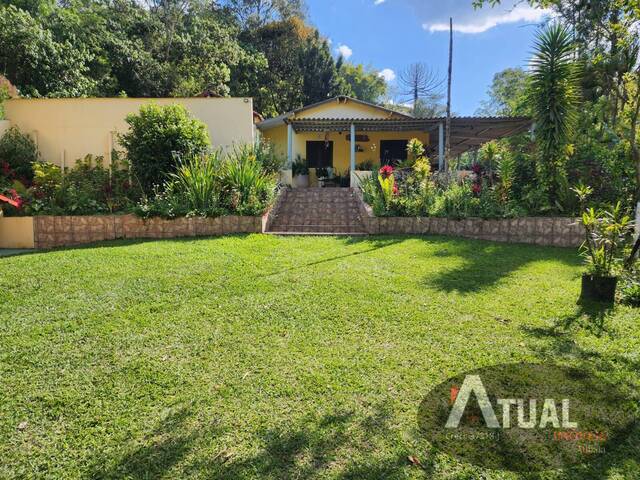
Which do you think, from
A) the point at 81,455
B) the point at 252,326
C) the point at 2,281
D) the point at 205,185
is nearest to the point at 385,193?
the point at 205,185

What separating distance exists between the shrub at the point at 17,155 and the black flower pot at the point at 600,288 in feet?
43.3

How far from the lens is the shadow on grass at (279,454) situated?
86.4 inches

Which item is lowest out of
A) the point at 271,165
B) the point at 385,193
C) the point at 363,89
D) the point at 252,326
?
the point at 252,326

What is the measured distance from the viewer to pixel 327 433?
2.52 m

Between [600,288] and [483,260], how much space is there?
2142 millimetres

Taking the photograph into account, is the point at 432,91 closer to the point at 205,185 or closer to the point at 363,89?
the point at 363,89

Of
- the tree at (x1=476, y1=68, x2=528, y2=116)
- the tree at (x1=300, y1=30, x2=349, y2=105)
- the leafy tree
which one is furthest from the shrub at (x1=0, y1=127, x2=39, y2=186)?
the tree at (x1=476, y1=68, x2=528, y2=116)

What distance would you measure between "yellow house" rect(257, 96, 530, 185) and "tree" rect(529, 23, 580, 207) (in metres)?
6.70

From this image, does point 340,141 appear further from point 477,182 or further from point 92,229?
point 92,229

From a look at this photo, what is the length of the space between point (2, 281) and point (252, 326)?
399 centimetres

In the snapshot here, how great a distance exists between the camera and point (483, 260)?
6750 millimetres

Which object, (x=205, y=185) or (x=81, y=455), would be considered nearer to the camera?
(x=81, y=455)

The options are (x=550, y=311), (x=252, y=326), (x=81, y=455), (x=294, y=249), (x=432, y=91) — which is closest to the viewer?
(x=81, y=455)

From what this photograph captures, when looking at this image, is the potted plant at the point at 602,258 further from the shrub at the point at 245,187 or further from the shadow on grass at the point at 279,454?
the shrub at the point at 245,187
